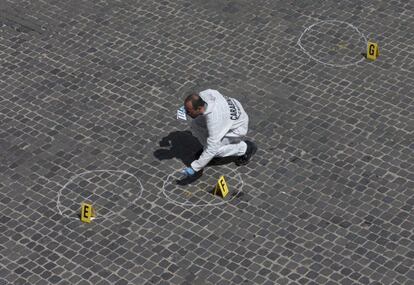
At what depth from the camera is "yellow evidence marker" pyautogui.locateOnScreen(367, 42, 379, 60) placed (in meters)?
17.9

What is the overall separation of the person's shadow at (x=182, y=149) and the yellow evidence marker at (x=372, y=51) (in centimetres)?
341

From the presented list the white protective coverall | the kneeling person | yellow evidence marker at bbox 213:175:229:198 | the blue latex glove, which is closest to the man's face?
the kneeling person

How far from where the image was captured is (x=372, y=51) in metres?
18.0

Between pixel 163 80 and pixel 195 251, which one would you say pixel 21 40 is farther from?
pixel 195 251

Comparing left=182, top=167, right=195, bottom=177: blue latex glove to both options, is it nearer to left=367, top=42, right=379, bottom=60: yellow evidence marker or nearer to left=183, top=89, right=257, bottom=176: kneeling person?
left=183, top=89, right=257, bottom=176: kneeling person

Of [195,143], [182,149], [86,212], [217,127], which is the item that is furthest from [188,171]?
[86,212]

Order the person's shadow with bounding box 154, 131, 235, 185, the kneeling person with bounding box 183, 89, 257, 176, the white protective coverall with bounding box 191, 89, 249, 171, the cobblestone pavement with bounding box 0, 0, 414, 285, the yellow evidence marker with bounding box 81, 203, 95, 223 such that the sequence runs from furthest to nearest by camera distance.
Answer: the person's shadow with bounding box 154, 131, 235, 185 → the white protective coverall with bounding box 191, 89, 249, 171 → the kneeling person with bounding box 183, 89, 257, 176 → the yellow evidence marker with bounding box 81, 203, 95, 223 → the cobblestone pavement with bounding box 0, 0, 414, 285

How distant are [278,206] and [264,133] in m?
1.68

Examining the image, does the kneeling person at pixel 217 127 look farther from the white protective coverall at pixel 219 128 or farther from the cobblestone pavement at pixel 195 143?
the cobblestone pavement at pixel 195 143

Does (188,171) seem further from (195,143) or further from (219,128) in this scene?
(195,143)

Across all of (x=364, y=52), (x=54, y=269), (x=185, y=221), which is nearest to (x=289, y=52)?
(x=364, y=52)

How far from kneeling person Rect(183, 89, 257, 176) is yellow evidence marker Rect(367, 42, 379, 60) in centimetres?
314

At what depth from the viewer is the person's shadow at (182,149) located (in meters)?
16.2

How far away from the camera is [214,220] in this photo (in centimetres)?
1515
